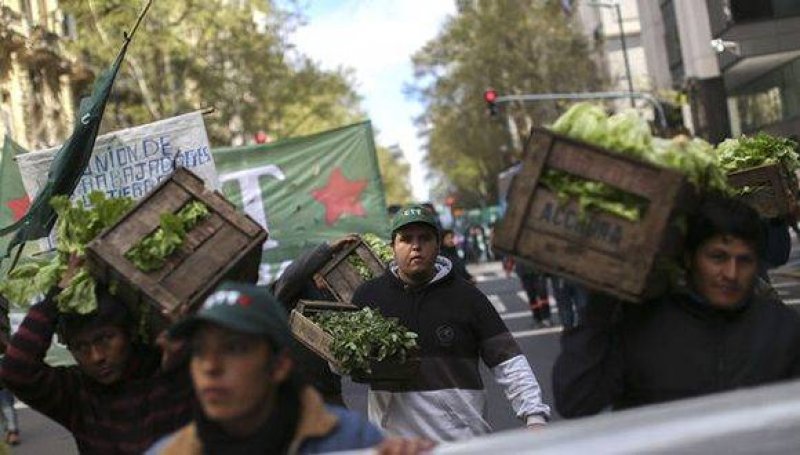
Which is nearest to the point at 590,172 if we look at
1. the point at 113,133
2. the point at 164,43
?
the point at 113,133

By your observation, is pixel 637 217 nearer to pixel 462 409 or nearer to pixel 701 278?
pixel 701 278

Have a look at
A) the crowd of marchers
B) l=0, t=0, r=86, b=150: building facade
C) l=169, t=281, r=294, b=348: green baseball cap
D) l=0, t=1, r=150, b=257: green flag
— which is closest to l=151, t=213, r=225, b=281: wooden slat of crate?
the crowd of marchers

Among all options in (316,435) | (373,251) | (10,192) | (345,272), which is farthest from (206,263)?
(10,192)

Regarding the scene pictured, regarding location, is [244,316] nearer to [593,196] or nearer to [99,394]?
[593,196]

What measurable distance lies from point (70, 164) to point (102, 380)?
6.17 feet

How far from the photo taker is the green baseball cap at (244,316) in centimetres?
272

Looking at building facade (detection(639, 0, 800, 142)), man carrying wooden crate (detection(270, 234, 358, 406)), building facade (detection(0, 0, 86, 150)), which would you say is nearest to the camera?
man carrying wooden crate (detection(270, 234, 358, 406))

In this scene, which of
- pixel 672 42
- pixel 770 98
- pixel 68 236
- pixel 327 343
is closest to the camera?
pixel 68 236

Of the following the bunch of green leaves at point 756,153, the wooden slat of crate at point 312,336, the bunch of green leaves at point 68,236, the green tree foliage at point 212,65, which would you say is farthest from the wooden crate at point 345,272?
the green tree foliage at point 212,65

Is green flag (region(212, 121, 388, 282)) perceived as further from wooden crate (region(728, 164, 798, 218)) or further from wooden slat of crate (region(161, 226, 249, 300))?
wooden slat of crate (region(161, 226, 249, 300))

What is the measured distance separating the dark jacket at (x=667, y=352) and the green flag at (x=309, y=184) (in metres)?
8.45

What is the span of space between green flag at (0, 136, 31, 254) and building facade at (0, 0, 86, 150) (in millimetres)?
24191

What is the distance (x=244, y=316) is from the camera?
2734 mm

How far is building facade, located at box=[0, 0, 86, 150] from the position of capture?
35500 mm
